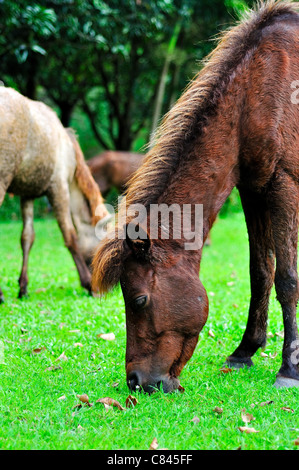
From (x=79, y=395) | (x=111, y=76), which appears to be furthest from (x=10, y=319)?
(x=111, y=76)

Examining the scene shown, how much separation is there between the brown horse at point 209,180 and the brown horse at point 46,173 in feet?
10.2

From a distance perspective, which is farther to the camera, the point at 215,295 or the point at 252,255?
the point at 215,295

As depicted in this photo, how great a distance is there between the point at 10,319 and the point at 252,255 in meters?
3.16

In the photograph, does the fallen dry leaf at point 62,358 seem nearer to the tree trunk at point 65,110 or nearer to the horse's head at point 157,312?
the horse's head at point 157,312

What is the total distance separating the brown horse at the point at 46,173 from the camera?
6.56 meters

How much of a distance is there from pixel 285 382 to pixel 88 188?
5.23m

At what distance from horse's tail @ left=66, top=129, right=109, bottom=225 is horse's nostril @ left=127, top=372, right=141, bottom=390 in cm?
487

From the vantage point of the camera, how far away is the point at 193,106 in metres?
3.86

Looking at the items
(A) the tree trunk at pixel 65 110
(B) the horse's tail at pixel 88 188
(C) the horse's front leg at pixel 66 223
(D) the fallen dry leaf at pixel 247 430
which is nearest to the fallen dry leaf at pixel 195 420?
(D) the fallen dry leaf at pixel 247 430

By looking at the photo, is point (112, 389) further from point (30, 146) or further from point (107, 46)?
point (107, 46)

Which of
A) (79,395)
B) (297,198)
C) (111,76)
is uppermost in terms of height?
(111,76)

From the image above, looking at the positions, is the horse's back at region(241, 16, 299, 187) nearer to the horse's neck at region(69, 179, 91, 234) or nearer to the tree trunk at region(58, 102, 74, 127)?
the horse's neck at region(69, 179, 91, 234)

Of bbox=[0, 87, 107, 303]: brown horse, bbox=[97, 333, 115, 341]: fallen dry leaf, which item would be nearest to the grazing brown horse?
bbox=[0, 87, 107, 303]: brown horse

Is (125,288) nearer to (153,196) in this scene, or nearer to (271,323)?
(153,196)
